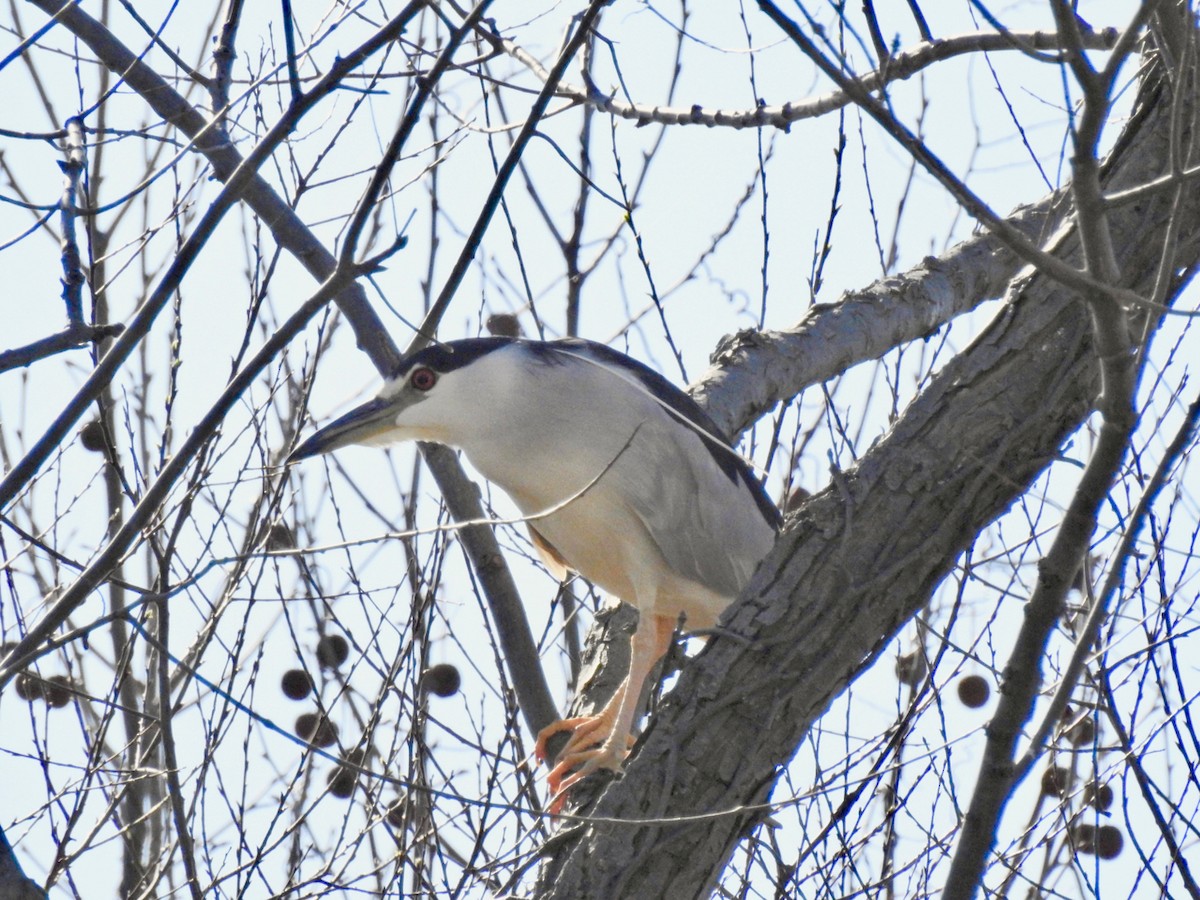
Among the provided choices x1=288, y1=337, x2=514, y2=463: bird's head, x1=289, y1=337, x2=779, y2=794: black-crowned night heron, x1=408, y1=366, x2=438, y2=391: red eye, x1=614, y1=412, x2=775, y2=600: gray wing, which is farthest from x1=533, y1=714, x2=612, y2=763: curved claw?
x1=408, y1=366, x2=438, y2=391: red eye

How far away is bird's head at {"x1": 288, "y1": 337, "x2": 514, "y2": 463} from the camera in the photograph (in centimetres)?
378

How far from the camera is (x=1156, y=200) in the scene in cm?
262

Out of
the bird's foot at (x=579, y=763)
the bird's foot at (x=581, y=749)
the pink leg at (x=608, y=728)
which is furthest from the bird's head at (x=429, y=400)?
the bird's foot at (x=579, y=763)

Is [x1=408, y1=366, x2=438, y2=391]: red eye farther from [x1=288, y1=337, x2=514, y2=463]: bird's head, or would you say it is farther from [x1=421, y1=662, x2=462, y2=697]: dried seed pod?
[x1=421, y1=662, x2=462, y2=697]: dried seed pod

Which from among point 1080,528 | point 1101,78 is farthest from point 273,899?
point 1101,78

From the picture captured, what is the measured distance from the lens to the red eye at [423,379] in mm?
3816

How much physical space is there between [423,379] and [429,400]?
0.20 ft

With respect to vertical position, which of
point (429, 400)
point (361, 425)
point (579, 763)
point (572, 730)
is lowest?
point (579, 763)

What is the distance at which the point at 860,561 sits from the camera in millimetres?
2582

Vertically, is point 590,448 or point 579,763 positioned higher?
point 590,448

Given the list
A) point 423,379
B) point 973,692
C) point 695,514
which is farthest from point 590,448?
point 973,692

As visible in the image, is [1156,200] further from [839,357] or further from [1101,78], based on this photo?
[839,357]

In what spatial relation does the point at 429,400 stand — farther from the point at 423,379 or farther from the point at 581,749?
the point at 581,749

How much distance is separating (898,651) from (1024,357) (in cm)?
139
